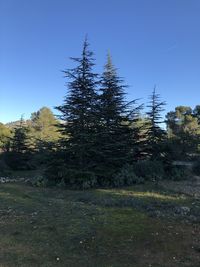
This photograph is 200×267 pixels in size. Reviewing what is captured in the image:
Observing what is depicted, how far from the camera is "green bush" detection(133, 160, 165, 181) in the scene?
67.5 feet

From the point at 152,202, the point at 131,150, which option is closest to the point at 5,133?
the point at 131,150

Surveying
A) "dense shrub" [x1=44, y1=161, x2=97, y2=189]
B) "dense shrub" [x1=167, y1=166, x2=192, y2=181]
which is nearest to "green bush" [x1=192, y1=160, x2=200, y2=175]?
"dense shrub" [x1=167, y1=166, x2=192, y2=181]

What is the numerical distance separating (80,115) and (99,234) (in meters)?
12.7

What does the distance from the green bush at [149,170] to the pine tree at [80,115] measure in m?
2.76

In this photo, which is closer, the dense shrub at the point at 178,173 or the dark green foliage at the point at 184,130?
the dense shrub at the point at 178,173

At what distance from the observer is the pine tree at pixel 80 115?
828 inches

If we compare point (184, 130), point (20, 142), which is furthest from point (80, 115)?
point (184, 130)

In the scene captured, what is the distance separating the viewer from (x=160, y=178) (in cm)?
2061

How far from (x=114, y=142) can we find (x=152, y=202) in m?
9.01

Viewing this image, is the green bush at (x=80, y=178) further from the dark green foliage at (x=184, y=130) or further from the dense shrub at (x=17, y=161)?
the dense shrub at (x=17, y=161)

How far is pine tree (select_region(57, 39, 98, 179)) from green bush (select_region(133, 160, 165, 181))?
2.76 metres

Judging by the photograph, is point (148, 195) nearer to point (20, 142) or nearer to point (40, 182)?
point (40, 182)

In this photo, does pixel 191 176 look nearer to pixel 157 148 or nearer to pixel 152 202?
pixel 157 148

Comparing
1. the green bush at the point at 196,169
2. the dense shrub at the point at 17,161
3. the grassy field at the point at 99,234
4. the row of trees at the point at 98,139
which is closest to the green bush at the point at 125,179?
the row of trees at the point at 98,139
